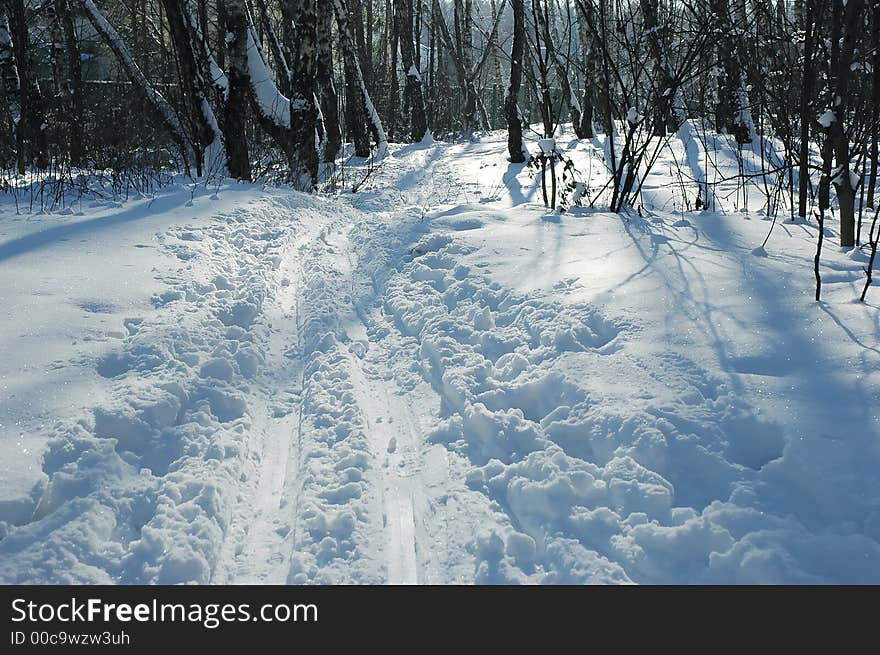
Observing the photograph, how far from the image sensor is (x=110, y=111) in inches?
513

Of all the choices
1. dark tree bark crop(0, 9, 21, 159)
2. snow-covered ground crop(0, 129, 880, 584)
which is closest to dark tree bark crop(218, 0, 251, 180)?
snow-covered ground crop(0, 129, 880, 584)

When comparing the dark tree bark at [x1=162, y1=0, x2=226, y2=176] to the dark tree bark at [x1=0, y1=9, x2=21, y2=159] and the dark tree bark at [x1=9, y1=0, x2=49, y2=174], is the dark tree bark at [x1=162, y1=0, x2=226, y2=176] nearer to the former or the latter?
the dark tree bark at [x1=9, y1=0, x2=49, y2=174]

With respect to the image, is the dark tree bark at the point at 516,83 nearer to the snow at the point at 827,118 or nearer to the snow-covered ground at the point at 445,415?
the snow at the point at 827,118

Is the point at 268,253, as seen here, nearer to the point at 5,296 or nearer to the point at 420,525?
the point at 5,296

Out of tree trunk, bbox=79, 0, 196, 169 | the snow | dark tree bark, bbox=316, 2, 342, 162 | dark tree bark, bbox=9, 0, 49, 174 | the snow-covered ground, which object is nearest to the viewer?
the snow-covered ground

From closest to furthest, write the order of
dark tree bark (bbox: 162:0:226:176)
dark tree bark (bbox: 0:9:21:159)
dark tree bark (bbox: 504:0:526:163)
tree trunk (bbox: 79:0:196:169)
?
dark tree bark (bbox: 162:0:226:176)
dark tree bark (bbox: 504:0:526:163)
tree trunk (bbox: 79:0:196:169)
dark tree bark (bbox: 0:9:21:159)

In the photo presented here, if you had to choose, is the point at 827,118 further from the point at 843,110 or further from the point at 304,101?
the point at 304,101

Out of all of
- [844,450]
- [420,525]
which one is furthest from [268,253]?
[844,450]

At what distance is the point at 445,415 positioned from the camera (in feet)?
10.6

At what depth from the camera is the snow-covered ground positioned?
2.17 metres

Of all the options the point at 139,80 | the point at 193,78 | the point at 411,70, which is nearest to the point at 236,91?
Answer: the point at 193,78

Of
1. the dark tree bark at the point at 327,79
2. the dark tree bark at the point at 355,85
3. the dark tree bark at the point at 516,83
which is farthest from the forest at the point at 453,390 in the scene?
the dark tree bark at the point at 355,85
